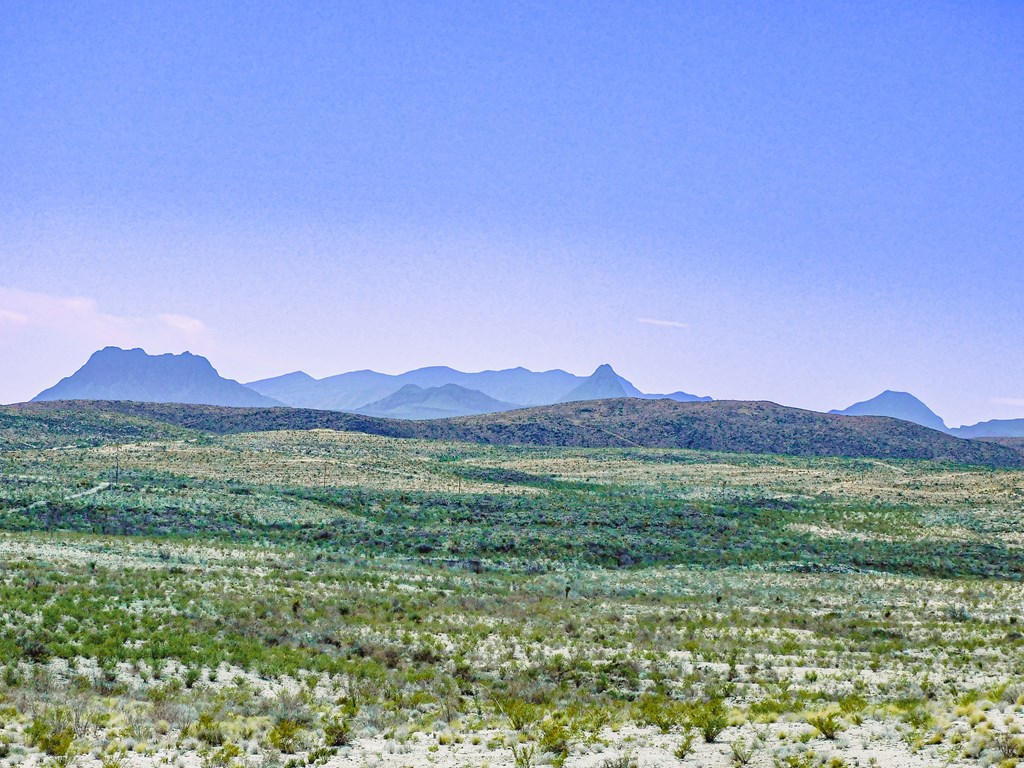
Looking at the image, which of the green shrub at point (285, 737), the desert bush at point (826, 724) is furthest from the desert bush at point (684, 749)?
the green shrub at point (285, 737)

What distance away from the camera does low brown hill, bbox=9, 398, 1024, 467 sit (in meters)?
134

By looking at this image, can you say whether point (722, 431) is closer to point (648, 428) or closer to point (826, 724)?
point (648, 428)

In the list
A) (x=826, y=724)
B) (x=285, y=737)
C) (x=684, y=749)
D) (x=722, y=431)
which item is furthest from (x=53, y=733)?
(x=722, y=431)

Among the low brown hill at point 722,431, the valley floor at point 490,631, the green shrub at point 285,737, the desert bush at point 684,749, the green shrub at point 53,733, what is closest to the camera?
the green shrub at point 53,733

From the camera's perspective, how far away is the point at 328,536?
41.3 m

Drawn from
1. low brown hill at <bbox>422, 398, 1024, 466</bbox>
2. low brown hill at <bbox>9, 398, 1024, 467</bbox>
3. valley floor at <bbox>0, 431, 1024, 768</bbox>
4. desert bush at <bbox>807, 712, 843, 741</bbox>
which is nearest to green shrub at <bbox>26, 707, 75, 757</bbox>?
valley floor at <bbox>0, 431, 1024, 768</bbox>

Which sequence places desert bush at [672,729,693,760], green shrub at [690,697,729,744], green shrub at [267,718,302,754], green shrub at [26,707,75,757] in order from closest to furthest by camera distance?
green shrub at [26,707,75,757]
desert bush at [672,729,693,760]
green shrub at [267,718,302,754]
green shrub at [690,697,729,744]

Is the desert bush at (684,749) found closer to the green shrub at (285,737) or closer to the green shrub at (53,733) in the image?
the green shrub at (285,737)

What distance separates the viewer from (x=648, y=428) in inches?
5817

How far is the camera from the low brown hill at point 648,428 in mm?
133875

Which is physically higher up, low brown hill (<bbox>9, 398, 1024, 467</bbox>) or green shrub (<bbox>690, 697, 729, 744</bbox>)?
low brown hill (<bbox>9, 398, 1024, 467</bbox>)

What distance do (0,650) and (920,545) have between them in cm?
4220

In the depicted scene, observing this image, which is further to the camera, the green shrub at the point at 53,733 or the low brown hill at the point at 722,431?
the low brown hill at the point at 722,431

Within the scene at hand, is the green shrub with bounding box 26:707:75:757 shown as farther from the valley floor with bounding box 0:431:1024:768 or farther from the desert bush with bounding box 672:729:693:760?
the desert bush with bounding box 672:729:693:760
